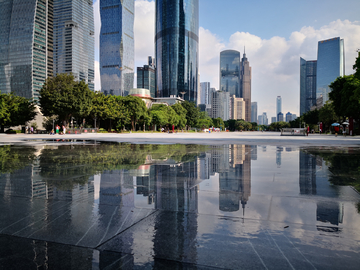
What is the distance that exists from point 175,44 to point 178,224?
19711cm

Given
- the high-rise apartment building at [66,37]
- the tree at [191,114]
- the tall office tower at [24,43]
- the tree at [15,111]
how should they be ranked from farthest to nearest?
the high-rise apartment building at [66,37], the tall office tower at [24,43], the tree at [191,114], the tree at [15,111]

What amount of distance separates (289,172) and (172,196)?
410 cm

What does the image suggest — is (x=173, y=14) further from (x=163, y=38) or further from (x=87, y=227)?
(x=87, y=227)

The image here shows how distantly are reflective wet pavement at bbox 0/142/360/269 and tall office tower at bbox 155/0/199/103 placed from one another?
18796 cm

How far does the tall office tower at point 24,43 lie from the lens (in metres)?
143

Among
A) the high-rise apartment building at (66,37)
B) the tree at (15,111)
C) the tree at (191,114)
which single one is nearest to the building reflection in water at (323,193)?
the tree at (15,111)

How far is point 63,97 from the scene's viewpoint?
4925cm

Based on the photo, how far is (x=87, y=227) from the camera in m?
3.13

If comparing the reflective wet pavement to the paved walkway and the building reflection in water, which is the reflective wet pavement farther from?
the paved walkway

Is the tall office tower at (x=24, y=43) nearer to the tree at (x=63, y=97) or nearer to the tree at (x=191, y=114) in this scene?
the tree at (x=191, y=114)

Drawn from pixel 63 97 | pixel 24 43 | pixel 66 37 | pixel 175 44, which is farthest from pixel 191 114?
pixel 66 37

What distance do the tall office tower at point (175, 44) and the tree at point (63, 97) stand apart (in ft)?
464

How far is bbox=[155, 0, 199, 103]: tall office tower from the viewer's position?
189000 mm

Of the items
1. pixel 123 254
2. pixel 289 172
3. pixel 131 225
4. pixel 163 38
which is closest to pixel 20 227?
pixel 131 225
